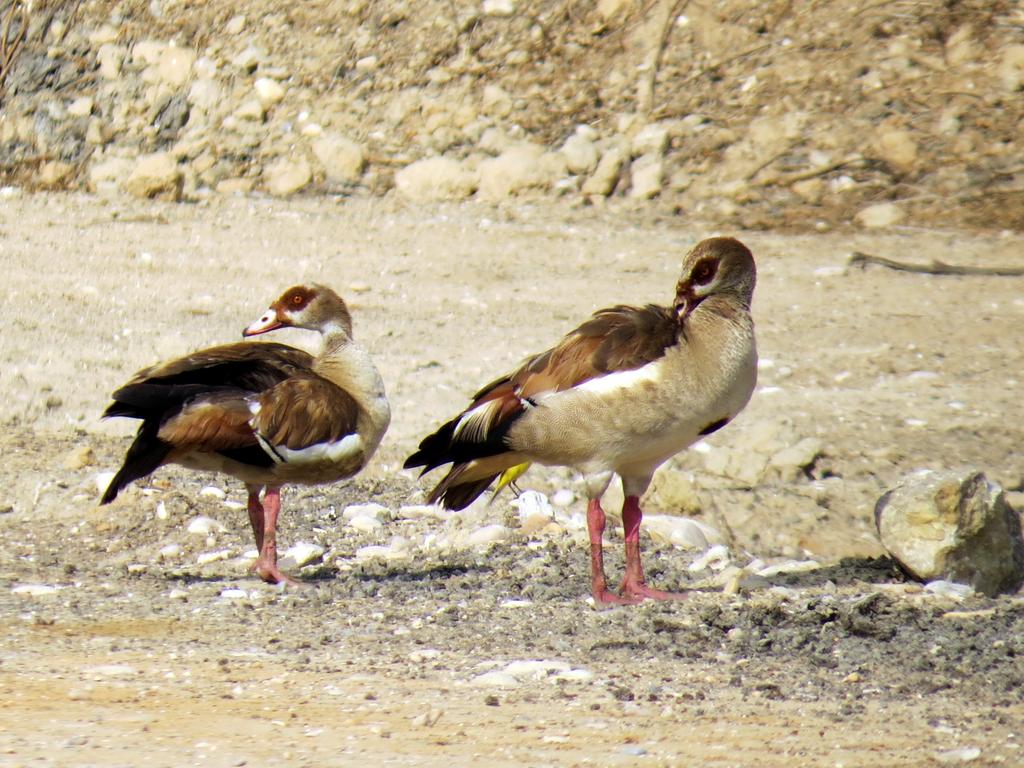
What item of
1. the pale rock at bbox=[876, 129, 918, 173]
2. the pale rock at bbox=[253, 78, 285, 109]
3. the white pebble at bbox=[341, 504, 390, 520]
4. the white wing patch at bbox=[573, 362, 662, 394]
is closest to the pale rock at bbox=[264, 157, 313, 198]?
the pale rock at bbox=[253, 78, 285, 109]

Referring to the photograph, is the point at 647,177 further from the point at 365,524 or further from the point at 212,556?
the point at 212,556

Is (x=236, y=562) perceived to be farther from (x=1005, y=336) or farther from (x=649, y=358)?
(x=1005, y=336)

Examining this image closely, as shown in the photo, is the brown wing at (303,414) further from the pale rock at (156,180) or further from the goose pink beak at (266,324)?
the pale rock at (156,180)

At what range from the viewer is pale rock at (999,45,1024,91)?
14578 mm

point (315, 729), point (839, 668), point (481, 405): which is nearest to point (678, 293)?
point (481, 405)

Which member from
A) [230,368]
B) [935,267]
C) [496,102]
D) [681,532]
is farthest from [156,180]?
[681,532]

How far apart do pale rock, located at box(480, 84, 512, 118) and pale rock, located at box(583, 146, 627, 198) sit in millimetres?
985

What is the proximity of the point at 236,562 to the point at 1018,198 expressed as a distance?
8797mm

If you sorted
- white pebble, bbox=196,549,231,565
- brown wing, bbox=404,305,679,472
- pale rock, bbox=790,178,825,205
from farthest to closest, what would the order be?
pale rock, bbox=790,178,825,205
white pebble, bbox=196,549,231,565
brown wing, bbox=404,305,679,472

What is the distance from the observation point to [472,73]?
15.0 meters

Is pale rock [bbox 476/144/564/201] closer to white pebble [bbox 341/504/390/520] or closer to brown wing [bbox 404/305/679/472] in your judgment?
white pebble [bbox 341/504/390/520]

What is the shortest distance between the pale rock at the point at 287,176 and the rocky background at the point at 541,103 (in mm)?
21

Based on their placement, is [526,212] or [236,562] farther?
[526,212]

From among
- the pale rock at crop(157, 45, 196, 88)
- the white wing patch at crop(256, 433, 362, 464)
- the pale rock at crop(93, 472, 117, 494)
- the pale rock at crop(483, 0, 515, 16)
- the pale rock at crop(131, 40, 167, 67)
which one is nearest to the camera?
the white wing patch at crop(256, 433, 362, 464)
